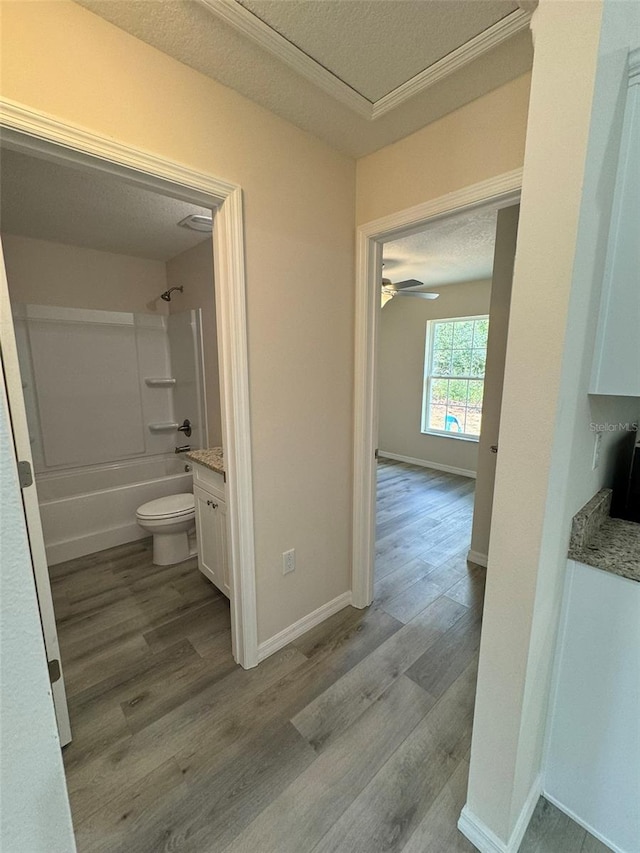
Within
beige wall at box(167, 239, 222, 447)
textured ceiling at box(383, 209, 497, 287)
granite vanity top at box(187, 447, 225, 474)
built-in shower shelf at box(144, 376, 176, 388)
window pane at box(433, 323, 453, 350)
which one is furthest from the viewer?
window pane at box(433, 323, 453, 350)

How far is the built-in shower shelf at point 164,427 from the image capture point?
11.8 ft

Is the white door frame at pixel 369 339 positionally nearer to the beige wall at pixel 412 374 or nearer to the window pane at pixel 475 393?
the beige wall at pixel 412 374

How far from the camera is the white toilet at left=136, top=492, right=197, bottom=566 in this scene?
100 inches

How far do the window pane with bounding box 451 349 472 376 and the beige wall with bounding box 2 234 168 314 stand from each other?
3.65 m

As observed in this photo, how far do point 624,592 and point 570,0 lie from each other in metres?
1.43

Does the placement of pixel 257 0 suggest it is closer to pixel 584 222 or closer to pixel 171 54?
pixel 171 54

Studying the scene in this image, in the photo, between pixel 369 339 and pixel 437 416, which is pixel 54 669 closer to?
pixel 369 339

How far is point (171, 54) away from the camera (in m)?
1.24

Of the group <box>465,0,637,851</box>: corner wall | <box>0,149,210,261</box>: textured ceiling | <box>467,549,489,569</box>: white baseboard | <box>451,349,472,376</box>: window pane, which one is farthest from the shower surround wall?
<box>451,349,472,376</box>: window pane

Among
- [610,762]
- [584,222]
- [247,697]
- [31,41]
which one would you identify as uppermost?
[31,41]

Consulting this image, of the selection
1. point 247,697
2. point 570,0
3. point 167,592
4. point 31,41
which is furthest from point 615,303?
point 167,592

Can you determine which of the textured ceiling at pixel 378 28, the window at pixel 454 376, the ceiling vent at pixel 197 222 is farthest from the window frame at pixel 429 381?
the textured ceiling at pixel 378 28

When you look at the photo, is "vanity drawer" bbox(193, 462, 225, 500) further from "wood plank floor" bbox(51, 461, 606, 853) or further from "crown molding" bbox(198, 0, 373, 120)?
"crown molding" bbox(198, 0, 373, 120)

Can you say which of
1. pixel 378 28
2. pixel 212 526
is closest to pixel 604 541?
pixel 378 28
